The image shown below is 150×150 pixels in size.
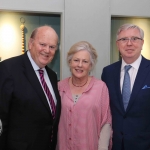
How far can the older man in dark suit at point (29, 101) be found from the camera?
170 centimetres

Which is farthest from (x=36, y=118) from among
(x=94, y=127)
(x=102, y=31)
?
(x=102, y=31)

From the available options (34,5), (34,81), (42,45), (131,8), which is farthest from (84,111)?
(131,8)

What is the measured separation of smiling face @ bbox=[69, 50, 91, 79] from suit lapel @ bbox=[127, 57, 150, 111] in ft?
1.45

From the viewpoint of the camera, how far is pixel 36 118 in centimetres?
178

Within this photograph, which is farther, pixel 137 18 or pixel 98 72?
pixel 137 18

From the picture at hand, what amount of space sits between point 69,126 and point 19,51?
4.84 feet

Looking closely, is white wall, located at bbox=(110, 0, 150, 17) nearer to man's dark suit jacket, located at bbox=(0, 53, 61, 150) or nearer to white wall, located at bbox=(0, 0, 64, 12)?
white wall, located at bbox=(0, 0, 64, 12)

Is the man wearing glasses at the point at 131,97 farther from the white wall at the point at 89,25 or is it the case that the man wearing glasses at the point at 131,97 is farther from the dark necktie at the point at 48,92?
the white wall at the point at 89,25

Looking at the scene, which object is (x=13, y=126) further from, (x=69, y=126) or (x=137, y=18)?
(x=137, y=18)

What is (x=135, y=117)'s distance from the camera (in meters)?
2.00

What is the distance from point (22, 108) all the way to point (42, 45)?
1.73ft

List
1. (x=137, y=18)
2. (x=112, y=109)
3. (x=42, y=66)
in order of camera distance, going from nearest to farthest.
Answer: (x=42, y=66), (x=112, y=109), (x=137, y=18)

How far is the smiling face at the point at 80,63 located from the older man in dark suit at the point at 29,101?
0.25 meters

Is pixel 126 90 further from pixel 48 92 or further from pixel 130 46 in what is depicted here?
pixel 48 92
